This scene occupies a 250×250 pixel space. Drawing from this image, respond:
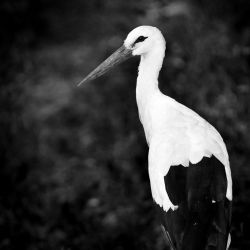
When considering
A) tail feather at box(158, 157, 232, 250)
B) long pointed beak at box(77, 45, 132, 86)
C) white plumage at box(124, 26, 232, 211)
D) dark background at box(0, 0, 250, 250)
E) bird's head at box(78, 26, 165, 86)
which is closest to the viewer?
tail feather at box(158, 157, 232, 250)

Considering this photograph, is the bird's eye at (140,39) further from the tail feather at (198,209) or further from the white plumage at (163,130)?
the tail feather at (198,209)

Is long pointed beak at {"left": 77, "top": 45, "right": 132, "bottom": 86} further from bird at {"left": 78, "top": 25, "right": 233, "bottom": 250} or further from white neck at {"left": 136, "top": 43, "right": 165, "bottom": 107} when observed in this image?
white neck at {"left": 136, "top": 43, "right": 165, "bottom": 107}

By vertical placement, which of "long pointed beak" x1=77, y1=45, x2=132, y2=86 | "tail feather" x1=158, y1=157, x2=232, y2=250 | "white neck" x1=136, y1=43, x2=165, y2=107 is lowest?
"tail feather" x1=158, y1=157, x2=232, y2=250

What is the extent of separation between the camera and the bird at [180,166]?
3.26 metres

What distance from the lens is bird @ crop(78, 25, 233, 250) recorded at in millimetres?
3258

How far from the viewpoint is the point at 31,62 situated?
752cm

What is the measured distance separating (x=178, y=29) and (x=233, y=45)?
0.67 metres

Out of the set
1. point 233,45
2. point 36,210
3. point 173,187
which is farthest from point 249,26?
point 173,187

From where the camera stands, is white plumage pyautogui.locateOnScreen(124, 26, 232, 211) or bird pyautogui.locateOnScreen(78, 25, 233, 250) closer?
bird pyautogui.locateOnScreen(78, 25, 233, 250)

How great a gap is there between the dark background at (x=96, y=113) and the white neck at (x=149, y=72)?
1031mm

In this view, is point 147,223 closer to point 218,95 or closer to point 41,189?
point 41,189

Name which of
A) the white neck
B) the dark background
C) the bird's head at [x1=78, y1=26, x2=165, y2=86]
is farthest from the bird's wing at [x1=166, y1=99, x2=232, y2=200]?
the dark background

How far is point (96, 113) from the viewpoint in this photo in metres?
6.89

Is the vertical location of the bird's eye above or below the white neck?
above
